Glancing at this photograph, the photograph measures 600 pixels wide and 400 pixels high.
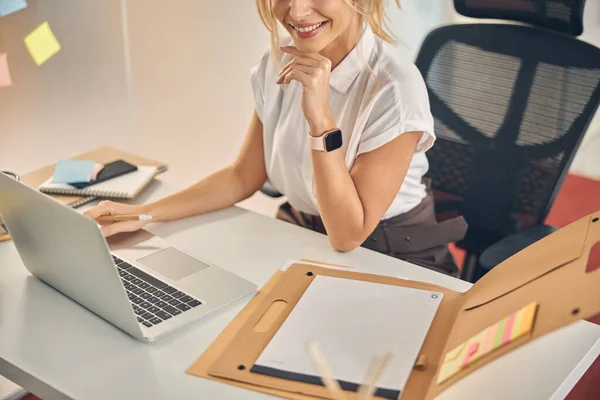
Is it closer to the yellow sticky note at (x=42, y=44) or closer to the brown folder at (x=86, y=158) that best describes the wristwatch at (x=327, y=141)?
the brown folder at (x=86, y=158)

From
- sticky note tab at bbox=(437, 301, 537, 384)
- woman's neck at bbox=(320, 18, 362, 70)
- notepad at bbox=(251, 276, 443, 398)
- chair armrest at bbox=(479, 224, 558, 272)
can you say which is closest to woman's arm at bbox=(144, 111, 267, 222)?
woman's neck at bbox=(320, 18, 362, 70)

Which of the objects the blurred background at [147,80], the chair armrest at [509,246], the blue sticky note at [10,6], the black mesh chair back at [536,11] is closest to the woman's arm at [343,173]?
the chair armrest at [509,246]

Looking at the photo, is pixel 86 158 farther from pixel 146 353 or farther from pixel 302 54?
pixel 146 353

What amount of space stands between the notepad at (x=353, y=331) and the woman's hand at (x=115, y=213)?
415 millimetres

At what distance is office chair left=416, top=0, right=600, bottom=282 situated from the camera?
1.56 m

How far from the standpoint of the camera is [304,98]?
4.38 feet

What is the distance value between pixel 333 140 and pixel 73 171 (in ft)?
2.00

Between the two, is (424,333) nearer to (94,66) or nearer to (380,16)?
(380,16)

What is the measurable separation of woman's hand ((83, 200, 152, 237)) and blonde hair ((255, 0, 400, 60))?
45 cm

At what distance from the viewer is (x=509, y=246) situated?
1.43m

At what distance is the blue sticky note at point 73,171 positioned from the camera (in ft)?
5.11

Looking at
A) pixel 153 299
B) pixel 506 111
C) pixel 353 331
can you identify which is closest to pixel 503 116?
pixel 506 111

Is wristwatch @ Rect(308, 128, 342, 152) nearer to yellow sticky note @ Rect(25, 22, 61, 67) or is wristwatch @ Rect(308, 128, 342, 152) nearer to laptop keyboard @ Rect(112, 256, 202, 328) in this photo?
laptop keyboard @ Rect(112, 256, 202, 328)

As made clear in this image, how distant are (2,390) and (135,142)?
3.94 ft
